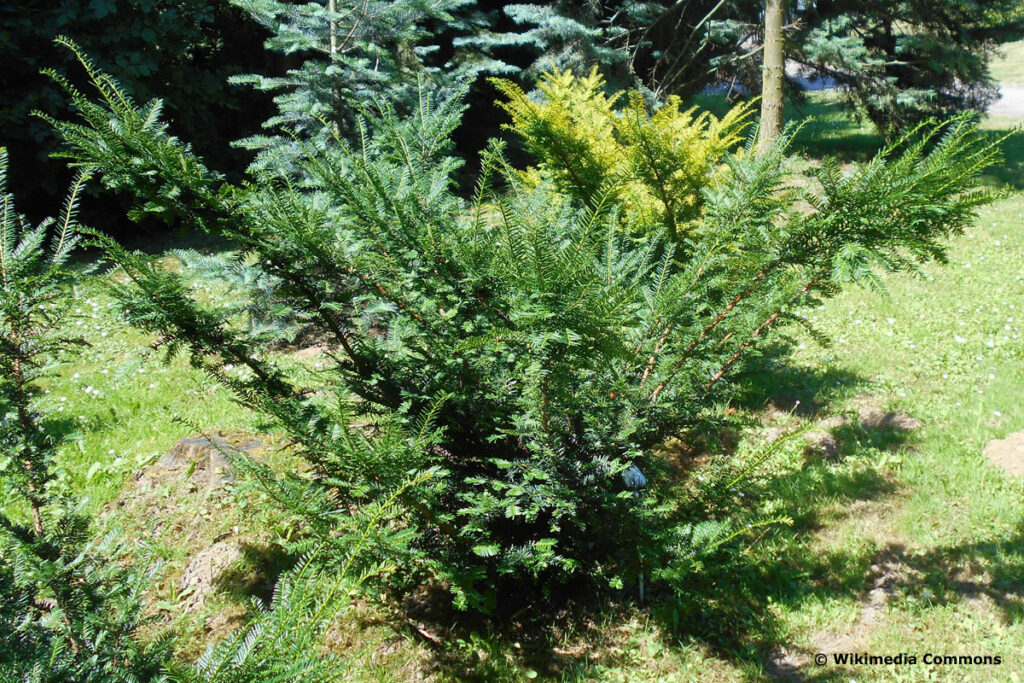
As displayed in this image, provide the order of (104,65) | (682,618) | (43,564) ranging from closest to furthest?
(43,564), (682,618), (104,65)

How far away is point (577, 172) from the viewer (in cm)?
321

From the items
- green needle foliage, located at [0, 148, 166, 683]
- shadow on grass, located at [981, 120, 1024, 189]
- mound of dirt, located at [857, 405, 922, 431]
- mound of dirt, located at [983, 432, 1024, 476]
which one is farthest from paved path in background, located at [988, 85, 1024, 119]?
green needle foliage, located at [0, 148, 166, 683]

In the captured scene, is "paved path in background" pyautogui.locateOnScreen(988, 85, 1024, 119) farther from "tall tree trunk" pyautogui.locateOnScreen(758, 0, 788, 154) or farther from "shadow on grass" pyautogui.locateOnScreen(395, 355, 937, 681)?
"shadow on grass" pyautogui.locateOnScreen(395, 355, 937, 681)

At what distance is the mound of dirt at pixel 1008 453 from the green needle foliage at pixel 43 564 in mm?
4042

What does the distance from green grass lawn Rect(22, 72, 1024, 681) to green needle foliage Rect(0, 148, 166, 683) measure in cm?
28

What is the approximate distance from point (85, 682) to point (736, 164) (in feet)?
8.64

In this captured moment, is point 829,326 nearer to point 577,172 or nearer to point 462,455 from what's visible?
→ point 577,172

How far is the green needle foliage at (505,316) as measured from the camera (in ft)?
6.80

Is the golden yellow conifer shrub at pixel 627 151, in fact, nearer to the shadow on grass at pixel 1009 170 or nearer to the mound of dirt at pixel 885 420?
the mound of dirt at pixel 885 420

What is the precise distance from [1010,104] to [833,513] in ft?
63.9

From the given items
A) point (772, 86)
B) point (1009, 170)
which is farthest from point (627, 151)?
point (1009, 170)

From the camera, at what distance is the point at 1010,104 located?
692 inches

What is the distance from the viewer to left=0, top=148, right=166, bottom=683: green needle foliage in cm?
151

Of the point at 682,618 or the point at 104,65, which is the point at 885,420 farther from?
the point at 104,65
